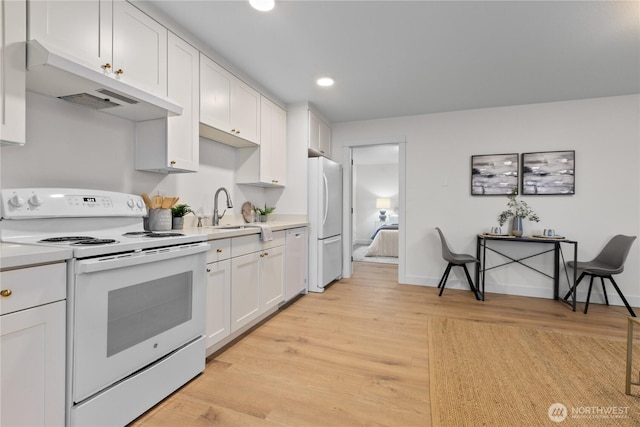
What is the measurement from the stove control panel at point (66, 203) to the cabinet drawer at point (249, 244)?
2.17 feet

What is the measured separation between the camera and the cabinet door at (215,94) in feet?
8.29

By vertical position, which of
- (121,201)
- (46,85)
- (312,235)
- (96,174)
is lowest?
(312,235)

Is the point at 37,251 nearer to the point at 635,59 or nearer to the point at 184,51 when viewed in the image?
the point at 184,51

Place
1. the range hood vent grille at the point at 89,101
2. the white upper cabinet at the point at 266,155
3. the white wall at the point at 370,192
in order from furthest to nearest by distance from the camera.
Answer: the white wall at the point at 370,192 < the white upper cabinet at the point at 266,155 < the range hood vent grille at the point at 89,101

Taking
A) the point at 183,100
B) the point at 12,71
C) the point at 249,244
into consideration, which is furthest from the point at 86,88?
the point at 249,244

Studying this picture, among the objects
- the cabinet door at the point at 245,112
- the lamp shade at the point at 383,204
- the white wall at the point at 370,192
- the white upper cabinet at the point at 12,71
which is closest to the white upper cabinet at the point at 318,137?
the cabinet door at the point at 245,112

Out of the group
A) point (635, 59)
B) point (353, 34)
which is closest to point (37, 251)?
point (353, 34)

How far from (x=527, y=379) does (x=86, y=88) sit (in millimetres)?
3067

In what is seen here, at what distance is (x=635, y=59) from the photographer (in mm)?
2758

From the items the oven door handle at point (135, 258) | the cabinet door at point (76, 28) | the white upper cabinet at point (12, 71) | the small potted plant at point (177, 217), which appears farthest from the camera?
the small potted plant at point (177, 217)

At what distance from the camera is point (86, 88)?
1.65 metres

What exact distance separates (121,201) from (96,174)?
9.2 inches

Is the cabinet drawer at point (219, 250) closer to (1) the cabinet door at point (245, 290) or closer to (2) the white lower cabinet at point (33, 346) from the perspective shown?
(1) the cabinet door at point (245, 290)

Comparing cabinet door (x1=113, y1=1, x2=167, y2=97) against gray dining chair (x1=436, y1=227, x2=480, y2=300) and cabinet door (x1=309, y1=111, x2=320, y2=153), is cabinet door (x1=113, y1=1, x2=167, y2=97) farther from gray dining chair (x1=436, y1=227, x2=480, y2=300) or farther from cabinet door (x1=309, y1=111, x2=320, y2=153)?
gray dining chair (x1=436, y1=227, x2=480, y2=300)
